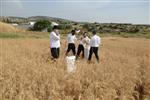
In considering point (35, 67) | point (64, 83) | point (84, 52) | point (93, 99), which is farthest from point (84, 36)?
point (93, 99)

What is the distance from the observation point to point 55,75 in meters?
7.06

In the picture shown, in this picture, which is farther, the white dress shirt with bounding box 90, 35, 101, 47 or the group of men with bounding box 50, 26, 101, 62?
the white dress shirt with bounding box 90, 35, 101, 47

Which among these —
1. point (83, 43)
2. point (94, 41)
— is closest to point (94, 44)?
point (94, 41)

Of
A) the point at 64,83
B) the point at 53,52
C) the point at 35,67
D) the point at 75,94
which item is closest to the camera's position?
the point at 75,94

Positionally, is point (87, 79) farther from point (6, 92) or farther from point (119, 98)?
point (6, 92)

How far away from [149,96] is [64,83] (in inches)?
78.8

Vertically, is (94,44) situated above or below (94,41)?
below

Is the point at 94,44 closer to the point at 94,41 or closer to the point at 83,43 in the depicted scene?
the point at 94,41

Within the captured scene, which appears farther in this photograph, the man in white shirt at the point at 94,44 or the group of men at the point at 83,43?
the man in white shirt at the point at 94,44

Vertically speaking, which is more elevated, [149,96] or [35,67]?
[35,67]

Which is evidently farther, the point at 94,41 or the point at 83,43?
the point at 83,43

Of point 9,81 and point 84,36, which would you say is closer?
point 9,81

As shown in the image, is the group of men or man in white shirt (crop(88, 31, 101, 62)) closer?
the group of men

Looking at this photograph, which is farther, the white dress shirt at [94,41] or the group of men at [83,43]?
the white dress shirt at [94,41]
